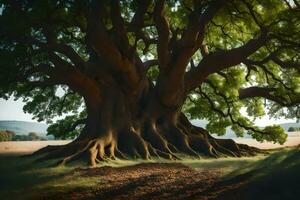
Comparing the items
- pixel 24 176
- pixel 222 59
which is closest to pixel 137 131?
pixel 222 59

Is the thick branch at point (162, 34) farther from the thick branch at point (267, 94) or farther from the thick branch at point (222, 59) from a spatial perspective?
the thick branch at point (267, 94)

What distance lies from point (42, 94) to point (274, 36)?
17191 millimetres

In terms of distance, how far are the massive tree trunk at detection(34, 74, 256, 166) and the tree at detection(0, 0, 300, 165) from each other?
6cm

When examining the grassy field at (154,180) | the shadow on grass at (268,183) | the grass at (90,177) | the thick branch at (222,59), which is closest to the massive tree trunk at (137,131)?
the thick branch at (222,59)

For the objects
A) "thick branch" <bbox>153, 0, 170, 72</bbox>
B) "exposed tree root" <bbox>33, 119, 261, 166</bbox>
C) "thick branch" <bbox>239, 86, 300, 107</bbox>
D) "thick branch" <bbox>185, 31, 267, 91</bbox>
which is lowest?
"exposed tree root" <bbox>33, 119, 261, 166</bbox>

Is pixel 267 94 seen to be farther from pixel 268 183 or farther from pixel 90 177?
pixel 268 183

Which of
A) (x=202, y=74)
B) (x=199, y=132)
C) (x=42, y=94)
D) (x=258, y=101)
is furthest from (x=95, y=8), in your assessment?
(x=258, y=101)

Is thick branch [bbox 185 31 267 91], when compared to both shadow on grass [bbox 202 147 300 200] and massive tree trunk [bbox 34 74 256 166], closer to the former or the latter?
massive tree trunk [bbox 34 74 256 166]

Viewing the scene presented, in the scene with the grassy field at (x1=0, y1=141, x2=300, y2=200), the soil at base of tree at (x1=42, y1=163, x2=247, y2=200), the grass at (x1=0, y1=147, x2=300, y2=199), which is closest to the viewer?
the grass at (x1=0, y1=147, x2=300, y2=199)

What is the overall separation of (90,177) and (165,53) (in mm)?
11492

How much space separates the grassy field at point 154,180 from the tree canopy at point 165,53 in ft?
19.4

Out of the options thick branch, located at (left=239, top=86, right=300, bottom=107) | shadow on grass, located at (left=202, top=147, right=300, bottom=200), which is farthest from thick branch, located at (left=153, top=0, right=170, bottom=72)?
shadow on grass, located at (left=202, top=147, right=300, bottom=200)

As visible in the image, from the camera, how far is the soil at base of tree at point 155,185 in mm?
12023

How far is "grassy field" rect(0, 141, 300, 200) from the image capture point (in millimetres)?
11289
